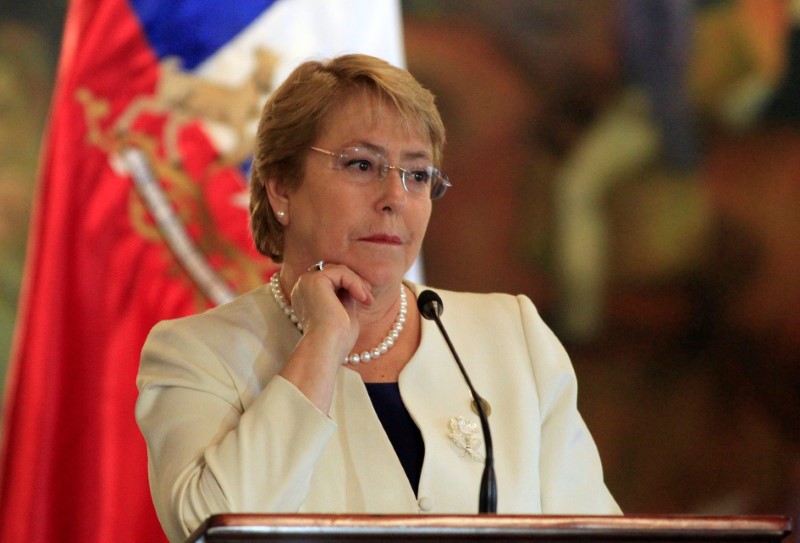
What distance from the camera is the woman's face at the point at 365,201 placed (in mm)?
2488

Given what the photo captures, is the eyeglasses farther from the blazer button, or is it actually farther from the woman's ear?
the blazer button

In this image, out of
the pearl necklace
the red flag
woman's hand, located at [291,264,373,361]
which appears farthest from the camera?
the red flag

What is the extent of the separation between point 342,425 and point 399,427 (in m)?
0.13

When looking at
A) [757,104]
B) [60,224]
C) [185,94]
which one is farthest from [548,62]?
[60,224]

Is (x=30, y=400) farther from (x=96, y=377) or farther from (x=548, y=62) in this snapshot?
(x=548, y=62)

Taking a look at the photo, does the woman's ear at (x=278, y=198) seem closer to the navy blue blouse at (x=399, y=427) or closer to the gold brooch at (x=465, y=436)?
the navy blue blouse at (x=399, y=427)

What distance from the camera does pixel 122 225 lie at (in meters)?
4.18

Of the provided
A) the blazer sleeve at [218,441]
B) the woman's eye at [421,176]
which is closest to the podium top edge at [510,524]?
the blazer sleeve at [218,441]

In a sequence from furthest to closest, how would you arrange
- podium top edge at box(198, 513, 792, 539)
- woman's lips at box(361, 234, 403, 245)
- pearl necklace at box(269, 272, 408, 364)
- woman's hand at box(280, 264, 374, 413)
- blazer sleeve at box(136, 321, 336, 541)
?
pearl necklace at box(269, 272, 408, 364), woman's lips at box(361, 234, 403, 245), woman's hand at box(280, 264, 374, 413), blazer sleeve at box(136, 321, 336, 541), podium top edge at box(198, 513, 792, 539)

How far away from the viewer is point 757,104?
4828 mm

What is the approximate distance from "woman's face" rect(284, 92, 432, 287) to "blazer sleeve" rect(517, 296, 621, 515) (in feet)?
1.35

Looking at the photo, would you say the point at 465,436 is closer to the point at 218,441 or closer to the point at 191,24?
the point at 218,441

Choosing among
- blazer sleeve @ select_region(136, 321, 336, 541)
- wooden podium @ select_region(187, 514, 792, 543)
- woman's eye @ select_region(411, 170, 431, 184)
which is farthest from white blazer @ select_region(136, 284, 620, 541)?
wooden podium @ select_region(187, 514, 792, 543)

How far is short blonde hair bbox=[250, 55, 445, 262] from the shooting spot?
2561mm
